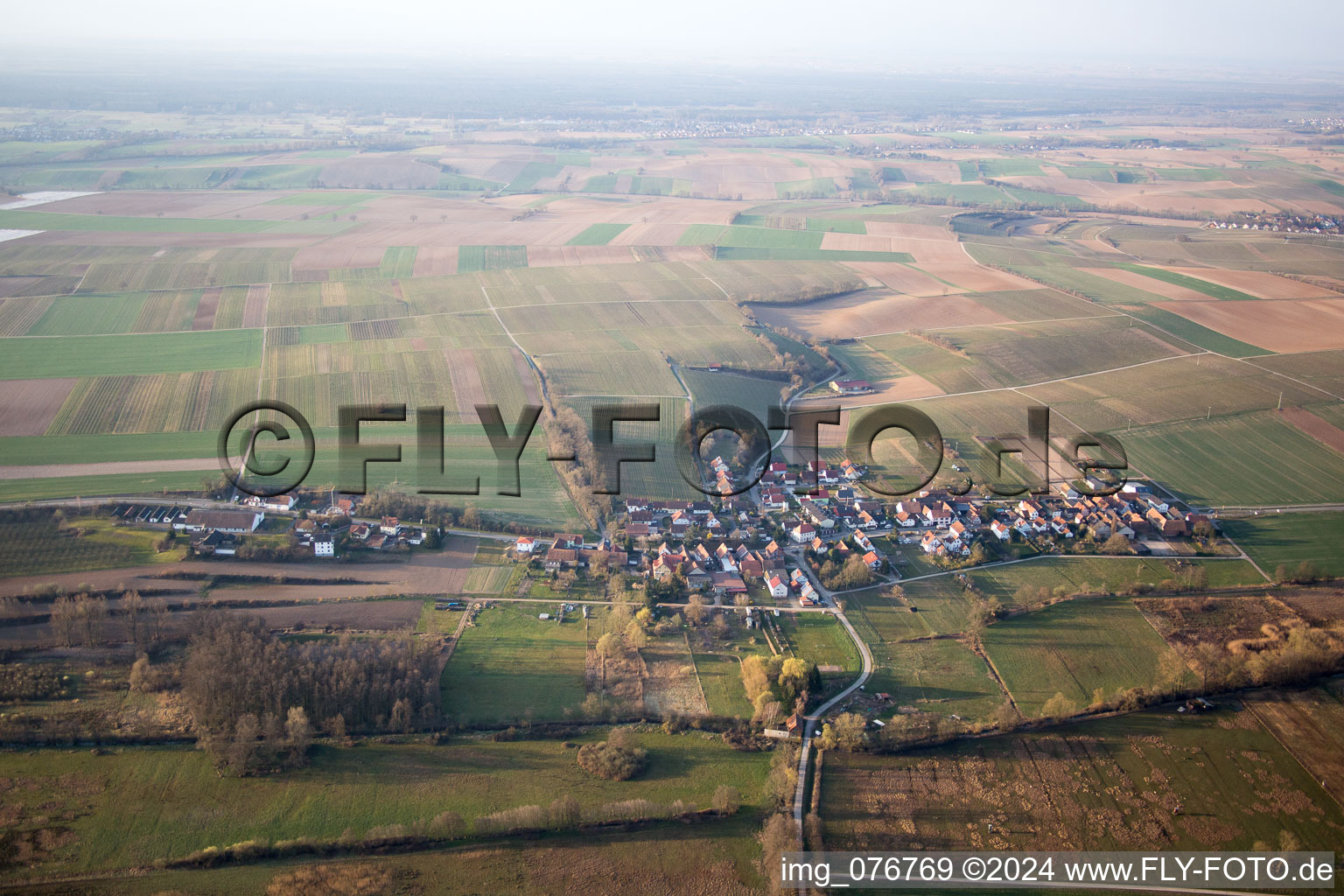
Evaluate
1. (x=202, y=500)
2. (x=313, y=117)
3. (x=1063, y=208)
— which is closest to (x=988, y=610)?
(x=202, y=500)

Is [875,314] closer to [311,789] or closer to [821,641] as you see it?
[821,641]

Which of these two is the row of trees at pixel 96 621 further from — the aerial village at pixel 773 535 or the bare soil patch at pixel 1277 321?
the bare soil patch at pixel 1277 321

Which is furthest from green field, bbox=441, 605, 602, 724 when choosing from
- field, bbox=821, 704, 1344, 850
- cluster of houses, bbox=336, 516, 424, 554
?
field, bbox=821, 704, 1344, 850

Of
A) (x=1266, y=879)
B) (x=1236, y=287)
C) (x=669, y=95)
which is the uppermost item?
(x=669, y=95)

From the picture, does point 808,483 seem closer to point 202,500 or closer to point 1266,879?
point 1266,879

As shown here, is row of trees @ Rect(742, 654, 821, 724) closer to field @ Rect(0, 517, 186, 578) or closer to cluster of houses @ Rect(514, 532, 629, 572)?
cluster of houses @ Rect(514, 532, 629, 572)

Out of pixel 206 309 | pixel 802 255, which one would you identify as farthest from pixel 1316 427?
pixel 206 309
